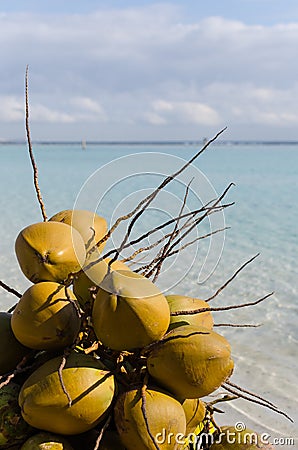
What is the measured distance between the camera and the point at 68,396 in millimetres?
928

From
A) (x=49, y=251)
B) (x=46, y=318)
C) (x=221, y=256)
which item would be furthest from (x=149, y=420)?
(x=221, y=256)

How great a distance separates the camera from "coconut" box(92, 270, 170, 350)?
95 centimetres

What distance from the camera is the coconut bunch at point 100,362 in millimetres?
951

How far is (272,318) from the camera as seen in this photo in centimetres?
383

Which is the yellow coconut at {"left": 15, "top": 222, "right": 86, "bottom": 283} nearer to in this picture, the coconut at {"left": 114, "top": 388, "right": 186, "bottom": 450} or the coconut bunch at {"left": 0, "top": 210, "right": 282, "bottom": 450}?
the coconut bunch at {"left": 0, "top": 210, "right": 282, "bottom": 450}

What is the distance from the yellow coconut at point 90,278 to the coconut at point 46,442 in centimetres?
23

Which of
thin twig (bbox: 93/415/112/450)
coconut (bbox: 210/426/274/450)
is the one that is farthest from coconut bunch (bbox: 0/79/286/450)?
coconut (bbox: 210/426/274/450)

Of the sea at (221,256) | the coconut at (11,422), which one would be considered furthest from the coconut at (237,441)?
the coconut at (11,422)

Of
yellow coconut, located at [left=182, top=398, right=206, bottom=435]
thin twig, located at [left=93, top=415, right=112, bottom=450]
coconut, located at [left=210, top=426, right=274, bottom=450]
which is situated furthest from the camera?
coconut, located at [left=210, top=426, right=274, bottom=450]

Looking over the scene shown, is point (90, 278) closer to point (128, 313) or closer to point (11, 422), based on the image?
point (128, 313)

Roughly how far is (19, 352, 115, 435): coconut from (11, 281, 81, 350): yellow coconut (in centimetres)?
4

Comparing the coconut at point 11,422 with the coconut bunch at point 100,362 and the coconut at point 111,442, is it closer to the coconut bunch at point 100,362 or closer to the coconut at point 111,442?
the coconut bunch at point 100,362

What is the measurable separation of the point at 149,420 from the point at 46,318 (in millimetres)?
233

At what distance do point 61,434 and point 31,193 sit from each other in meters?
13.2
